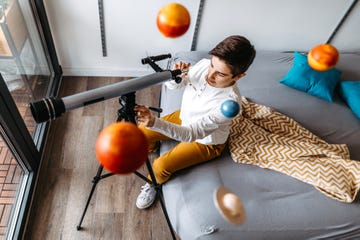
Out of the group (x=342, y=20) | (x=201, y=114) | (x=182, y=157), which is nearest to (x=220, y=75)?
(x=201, y=114)

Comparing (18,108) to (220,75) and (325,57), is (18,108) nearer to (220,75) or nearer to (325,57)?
(220,75)

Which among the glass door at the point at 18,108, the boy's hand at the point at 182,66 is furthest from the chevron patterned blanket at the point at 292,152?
the glass door at the point at 18,108

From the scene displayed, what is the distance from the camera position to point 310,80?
1.98m

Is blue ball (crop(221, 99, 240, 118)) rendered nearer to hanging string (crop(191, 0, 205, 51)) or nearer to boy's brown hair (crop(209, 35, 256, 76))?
boy's brown hair (crop(209, 35, 256, 76))

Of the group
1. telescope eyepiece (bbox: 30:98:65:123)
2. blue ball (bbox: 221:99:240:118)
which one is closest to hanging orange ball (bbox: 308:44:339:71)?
blue ball (bbox: 221:99:240:118)

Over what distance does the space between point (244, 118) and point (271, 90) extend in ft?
1.36

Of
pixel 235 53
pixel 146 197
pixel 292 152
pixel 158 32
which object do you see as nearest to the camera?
pixel 235 53

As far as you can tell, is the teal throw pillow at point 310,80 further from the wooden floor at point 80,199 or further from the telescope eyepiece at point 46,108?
the telescope eyepiece at point 46,108

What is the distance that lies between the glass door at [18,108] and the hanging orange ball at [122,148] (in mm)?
970

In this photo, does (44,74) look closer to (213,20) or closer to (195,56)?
(195,56)

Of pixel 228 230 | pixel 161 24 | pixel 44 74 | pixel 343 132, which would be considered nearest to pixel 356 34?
pixel 343 132

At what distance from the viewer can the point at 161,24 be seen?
2.80 feet

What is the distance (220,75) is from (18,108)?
3.65 feet

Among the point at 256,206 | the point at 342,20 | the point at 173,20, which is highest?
the point at 173,20
